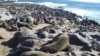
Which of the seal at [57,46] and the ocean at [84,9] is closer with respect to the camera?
the seal at [57,46]

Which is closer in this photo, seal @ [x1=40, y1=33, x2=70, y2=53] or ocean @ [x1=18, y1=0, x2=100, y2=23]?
seal @ [x1=40, y1=33, x2=70, y2=53]

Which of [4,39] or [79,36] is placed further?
[4,39]

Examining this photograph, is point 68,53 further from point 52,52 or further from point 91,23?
point 91,23

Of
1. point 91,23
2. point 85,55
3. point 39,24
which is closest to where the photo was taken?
point 85,55

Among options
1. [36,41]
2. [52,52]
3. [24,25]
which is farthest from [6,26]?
[52,52]

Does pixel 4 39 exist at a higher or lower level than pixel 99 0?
higher

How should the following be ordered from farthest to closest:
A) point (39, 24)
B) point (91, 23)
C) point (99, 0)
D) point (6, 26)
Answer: point (99, 0) < point (91, 23) < point (39, 24) < point (6, 26)

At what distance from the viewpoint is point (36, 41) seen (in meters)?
11.9

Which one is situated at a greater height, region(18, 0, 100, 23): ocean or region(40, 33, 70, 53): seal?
region(40, 33, 70, 53): seal

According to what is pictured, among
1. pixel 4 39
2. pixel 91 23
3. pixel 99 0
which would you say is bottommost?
pixel 99 0

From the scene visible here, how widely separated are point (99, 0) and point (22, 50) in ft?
229

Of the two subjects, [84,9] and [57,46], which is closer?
[57,46]

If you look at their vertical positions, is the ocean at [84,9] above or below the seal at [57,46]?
below

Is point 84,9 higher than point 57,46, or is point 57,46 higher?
point 57,46
